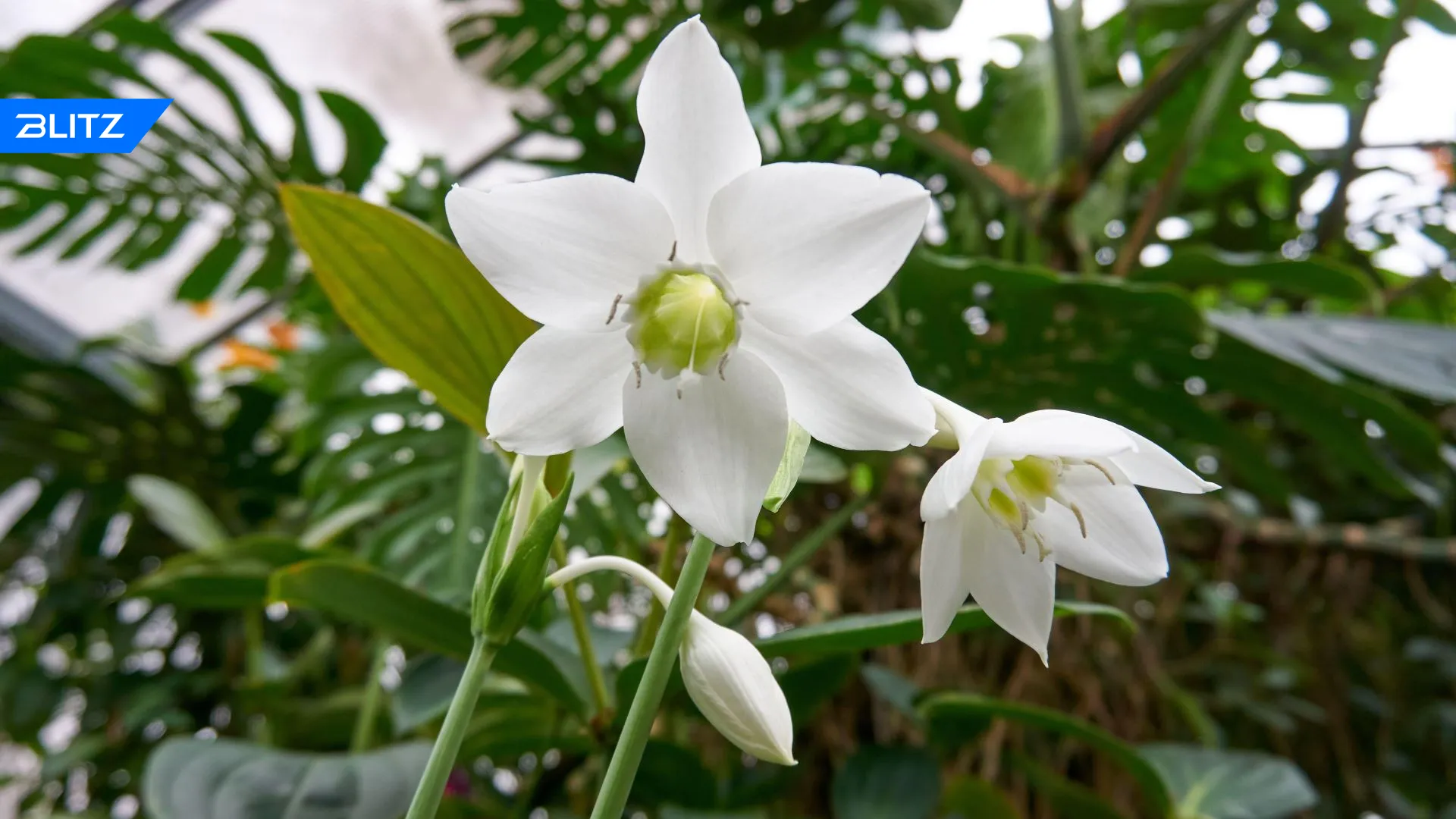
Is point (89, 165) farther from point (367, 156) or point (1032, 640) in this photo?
point (1032, 640)

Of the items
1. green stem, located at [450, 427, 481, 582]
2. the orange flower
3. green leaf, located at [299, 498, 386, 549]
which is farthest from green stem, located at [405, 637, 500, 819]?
the orange flower

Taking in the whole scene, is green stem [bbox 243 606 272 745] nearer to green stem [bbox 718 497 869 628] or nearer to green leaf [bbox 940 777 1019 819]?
green stem [bbox 718 497 869 628]

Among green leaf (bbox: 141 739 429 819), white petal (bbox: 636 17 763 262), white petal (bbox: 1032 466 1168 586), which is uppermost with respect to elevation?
white petal (bbox: 636 17 763 262)

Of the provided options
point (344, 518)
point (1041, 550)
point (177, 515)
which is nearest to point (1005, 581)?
point (1041, 550)

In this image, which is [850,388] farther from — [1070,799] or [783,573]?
[1070,799]

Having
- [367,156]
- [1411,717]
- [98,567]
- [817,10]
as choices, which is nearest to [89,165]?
[367,156]

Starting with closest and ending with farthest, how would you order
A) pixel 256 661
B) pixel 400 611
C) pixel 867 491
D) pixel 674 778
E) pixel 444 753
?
pixel 444 753 < pixel 400 611 < pixel 674 778 < pixel 867 491 < pixel 256 661

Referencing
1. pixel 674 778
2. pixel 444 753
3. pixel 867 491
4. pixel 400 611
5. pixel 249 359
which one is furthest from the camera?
pixel 249 359
